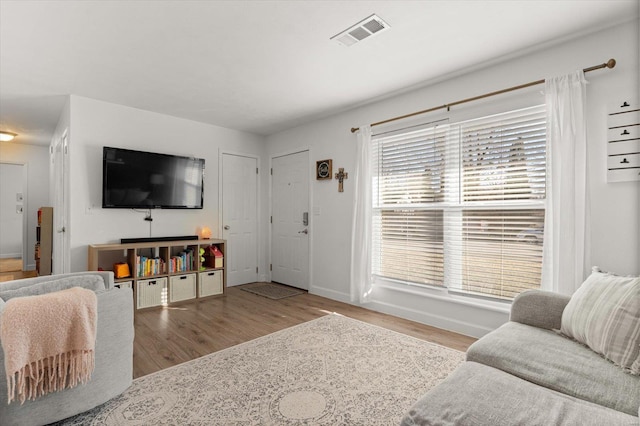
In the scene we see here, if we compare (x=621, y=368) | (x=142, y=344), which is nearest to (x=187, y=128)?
(x=142, y=344)

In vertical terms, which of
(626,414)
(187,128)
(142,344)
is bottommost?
(142,344)

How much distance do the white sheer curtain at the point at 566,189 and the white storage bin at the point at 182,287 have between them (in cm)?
395

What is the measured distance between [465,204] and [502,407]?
7.38 ft

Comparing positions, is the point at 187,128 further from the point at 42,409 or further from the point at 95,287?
the point at 42,409

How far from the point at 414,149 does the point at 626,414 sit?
2.80 m

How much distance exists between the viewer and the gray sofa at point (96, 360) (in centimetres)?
162

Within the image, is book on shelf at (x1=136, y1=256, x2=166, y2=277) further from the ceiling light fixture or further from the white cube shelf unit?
the ceiling light fixture

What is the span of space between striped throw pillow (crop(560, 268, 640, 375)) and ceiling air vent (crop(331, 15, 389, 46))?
2.15 m

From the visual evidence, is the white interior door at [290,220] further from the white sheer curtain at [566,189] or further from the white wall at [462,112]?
the white sheer curtain at [566,189]

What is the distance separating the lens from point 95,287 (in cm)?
206

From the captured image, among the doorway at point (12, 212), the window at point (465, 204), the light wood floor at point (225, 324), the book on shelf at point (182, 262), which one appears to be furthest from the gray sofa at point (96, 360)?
the doorway at point (12, 212)

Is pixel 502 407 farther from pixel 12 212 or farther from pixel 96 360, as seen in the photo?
pixel 12 212

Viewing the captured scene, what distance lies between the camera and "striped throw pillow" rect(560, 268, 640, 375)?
1.46m

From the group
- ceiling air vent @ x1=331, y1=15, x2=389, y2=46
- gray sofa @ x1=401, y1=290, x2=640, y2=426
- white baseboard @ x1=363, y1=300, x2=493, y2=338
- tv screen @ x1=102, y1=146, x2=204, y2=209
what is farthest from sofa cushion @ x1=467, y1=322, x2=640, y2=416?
tv screen @ x1=102, y1=146, x2=204, y2=209
